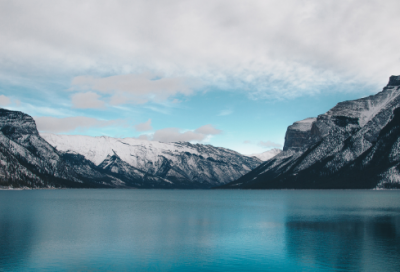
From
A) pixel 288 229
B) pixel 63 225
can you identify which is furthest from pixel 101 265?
pixel 288 229

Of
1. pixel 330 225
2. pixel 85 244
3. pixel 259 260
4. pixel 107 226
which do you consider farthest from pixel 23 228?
pixel 330 225

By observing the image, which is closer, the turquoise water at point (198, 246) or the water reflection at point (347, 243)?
the turquoise water at point (198, 246)

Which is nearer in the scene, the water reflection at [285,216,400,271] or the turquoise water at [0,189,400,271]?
the turquoise water at [0,189,400,271]

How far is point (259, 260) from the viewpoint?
49.8m

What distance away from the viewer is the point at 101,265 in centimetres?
4644

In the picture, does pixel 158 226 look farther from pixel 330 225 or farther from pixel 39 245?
pixel 330 225

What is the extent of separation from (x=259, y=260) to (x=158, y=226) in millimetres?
37751

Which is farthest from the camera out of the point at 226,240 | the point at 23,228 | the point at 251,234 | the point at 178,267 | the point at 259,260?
the point at 23,228

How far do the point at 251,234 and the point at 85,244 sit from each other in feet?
105

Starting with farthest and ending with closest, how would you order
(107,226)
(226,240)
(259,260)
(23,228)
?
(107,226) → (23,228) → (226,240) → (259,260)

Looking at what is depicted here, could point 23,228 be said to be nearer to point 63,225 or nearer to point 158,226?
point 63,225

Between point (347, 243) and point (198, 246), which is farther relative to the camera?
point (347, 243)

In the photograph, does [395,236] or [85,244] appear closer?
[85,244]

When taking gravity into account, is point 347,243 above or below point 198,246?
above
